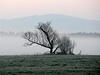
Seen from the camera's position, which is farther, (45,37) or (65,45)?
(45,37)

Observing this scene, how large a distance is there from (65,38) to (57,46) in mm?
1882

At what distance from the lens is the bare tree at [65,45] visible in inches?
1042

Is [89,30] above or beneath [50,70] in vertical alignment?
above

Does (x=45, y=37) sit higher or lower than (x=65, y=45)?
higher

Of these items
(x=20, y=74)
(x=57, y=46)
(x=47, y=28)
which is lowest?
(x=20, y=74)

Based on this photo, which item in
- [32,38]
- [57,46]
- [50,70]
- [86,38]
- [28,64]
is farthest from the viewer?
[86,38]

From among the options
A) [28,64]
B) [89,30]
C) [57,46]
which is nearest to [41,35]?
[57,46]

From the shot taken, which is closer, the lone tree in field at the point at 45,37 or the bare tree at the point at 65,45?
the bare tree at the point at 65,45

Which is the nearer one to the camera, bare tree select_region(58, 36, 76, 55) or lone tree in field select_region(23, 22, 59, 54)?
bare tree select_region(58, 36, 76, 55)

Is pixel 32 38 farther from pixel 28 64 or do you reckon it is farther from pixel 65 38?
pixel 28 64

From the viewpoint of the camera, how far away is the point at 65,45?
2711cm

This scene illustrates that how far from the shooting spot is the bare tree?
86.8ft

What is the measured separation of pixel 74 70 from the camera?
9.92 m

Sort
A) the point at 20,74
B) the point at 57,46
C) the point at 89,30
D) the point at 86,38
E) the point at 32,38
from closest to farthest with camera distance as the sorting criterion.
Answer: the point at 20,74 < the point at 57,46 < the point at 32,38 < the point at 89,30 < the point at 86,38
